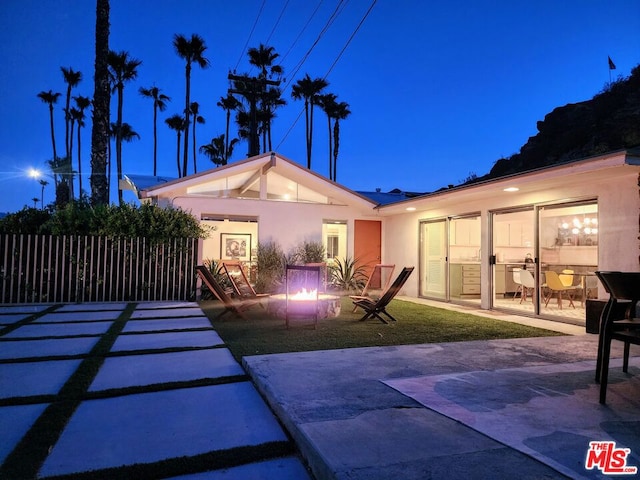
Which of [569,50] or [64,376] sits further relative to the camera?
[569,50]

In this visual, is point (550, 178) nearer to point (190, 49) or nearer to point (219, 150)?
point (190, 49)

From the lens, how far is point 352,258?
13.8 m

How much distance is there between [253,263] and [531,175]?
26.9 ft

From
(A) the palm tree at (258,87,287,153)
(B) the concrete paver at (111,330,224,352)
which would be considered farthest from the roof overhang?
(A) the palm tree at (258,87,287,153)

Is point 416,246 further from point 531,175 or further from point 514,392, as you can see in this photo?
point 514,392

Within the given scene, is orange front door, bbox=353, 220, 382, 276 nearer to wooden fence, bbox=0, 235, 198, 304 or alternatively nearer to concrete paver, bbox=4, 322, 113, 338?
wooden fence, bbox=0, 235, 198, 304

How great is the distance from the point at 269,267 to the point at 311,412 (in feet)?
31.3

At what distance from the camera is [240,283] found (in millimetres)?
12305

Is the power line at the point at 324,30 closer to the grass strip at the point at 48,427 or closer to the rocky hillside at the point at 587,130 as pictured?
the grass strip at the point at 48,427

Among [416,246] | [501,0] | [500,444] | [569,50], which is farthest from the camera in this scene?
[569,50]

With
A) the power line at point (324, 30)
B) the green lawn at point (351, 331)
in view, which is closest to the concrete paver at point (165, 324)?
the green lawn at point (351, 331)

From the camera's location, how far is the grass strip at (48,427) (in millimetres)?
2287

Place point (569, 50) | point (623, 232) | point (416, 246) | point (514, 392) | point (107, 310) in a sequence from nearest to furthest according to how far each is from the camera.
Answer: point (514, 392) → point (623, 232) → point (107, 310) → point (416, 246) → point (569, 50)

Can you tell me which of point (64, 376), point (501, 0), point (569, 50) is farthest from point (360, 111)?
point (64, 376)
